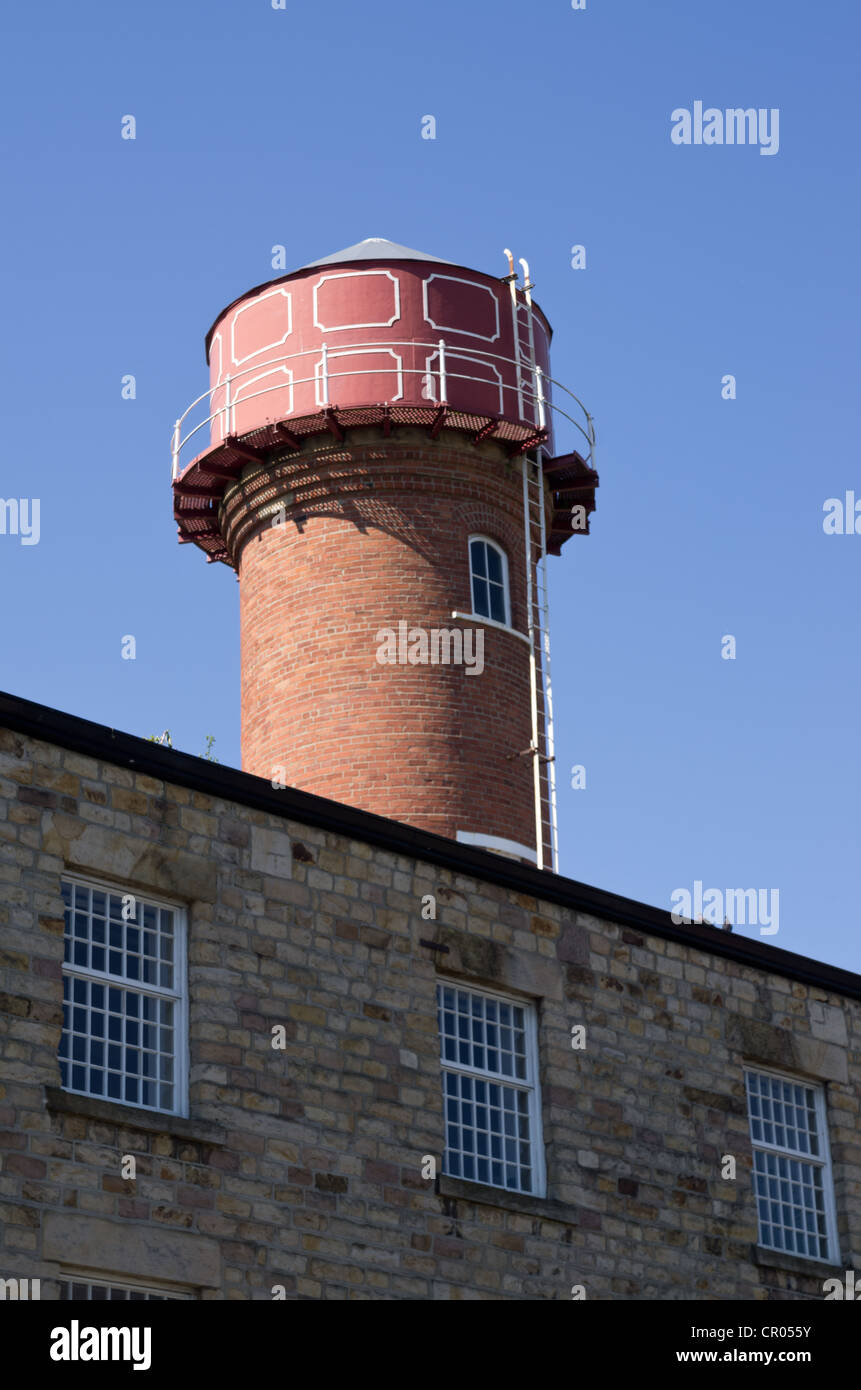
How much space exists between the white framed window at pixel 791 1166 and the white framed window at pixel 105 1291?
6.58m

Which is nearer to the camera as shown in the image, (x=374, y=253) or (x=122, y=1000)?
(x=122, y=1000)

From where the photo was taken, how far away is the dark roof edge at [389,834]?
14.6 meters

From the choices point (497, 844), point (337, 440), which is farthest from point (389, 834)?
Answer: point (337, 440)

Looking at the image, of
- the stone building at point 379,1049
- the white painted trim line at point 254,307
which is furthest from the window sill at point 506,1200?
the white painted trim line at point 254,307

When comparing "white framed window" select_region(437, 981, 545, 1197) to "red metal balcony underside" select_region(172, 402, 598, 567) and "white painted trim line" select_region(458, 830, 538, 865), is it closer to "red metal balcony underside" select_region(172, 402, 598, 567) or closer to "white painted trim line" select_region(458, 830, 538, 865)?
"white painted trim line" select_region(458, 830, 538, 865)

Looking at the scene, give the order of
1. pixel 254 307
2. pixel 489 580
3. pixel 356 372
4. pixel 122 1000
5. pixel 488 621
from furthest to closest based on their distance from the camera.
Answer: pixel 254 307
pixel 356 372
pixel 489 580
pixel 488 621
pixel 122 1000

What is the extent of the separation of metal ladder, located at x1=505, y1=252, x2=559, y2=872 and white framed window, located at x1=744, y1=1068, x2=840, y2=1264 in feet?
18.2

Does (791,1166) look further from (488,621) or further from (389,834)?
(488,621)

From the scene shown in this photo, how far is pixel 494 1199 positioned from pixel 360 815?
312cm

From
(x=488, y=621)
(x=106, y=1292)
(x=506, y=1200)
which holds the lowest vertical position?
(x=106, y=1292)

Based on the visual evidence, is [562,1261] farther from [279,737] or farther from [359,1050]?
[279,737]

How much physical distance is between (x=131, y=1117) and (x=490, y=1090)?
3726 mm

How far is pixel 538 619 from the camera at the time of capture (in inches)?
1023
